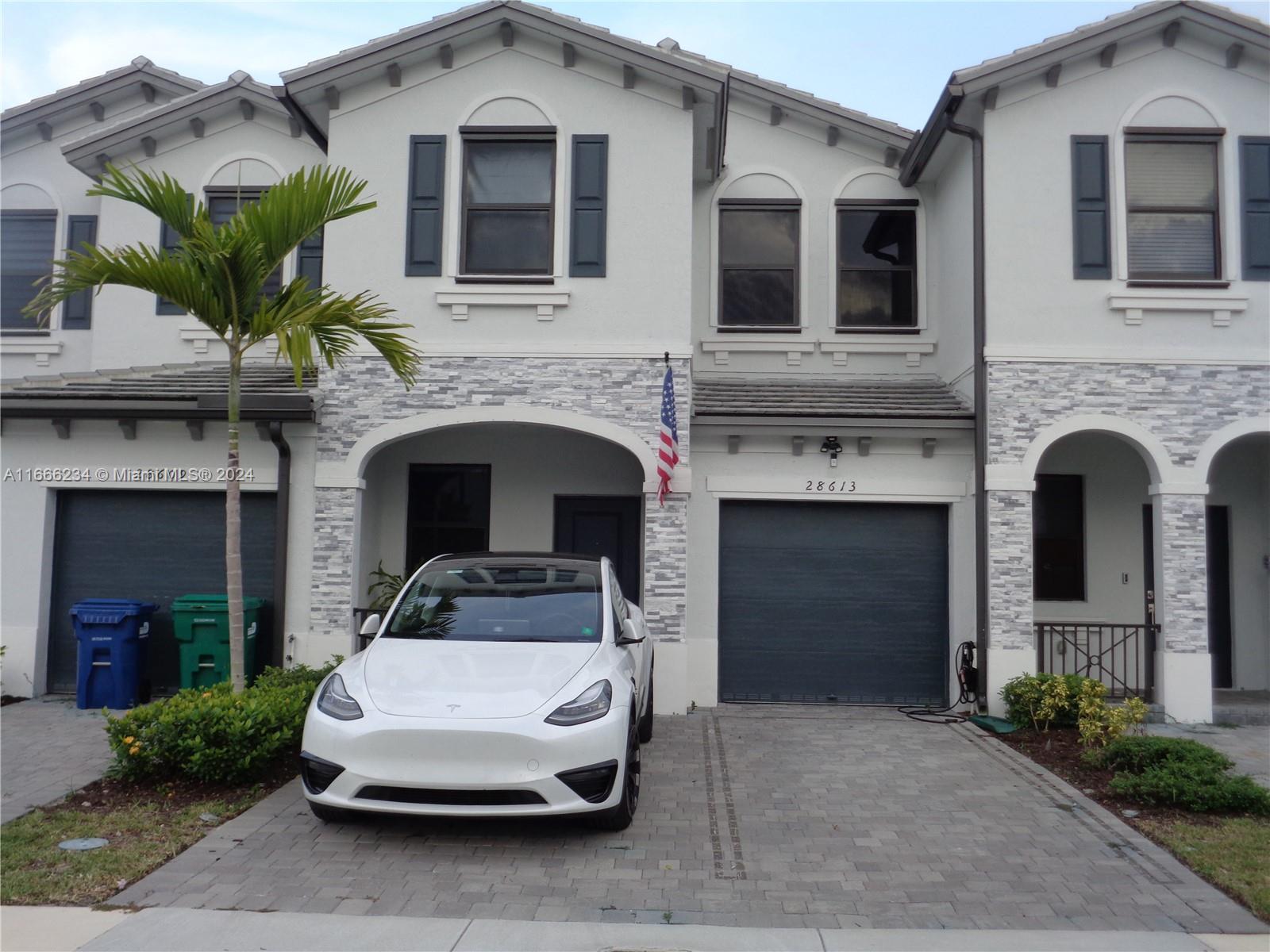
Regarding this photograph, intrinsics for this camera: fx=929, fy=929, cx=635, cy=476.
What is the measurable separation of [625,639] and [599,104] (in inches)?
246

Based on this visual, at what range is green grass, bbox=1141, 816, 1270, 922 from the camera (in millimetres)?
4957

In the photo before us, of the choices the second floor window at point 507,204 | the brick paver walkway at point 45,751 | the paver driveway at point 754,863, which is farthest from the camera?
the second floor window at point 507,204

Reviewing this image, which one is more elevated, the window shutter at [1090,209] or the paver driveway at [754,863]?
the window shutter at [1090,209]

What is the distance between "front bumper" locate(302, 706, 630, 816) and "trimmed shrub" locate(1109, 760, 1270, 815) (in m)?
3.98

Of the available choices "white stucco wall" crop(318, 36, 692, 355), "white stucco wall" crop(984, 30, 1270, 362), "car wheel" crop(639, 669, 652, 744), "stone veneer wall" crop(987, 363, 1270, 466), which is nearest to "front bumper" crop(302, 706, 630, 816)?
"car wheel" crop(639, 669, 652, 744)

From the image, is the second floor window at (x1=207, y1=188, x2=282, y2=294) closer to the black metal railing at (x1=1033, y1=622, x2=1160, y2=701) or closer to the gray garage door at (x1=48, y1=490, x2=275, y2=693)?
the gray garage door at (x1=48, y1=490, x2=275, y2=693)

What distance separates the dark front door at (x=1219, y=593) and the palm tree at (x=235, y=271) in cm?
1004

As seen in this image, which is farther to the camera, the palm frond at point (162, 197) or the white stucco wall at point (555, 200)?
the white stucco wall at point (555, 200)

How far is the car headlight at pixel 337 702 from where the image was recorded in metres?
5.35

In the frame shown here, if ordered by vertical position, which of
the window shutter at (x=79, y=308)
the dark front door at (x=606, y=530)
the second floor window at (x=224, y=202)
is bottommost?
the dark front door at (x=606, y=530)

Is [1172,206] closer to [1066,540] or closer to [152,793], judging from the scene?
[1066,540]

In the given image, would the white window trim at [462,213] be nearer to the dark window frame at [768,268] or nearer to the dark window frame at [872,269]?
the dark window frame at [768,268]

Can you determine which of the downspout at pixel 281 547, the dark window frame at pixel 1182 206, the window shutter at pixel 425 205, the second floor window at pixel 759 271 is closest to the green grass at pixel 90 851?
the downspout at pixel 281 547

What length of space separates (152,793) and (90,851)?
3.63 ft
